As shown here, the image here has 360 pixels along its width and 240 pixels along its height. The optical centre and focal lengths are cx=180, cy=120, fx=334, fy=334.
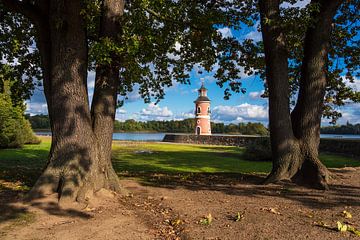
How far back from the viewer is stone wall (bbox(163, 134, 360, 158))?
23.8 metres

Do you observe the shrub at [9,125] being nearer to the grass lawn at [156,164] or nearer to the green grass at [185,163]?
the grass lawn at [156,164]

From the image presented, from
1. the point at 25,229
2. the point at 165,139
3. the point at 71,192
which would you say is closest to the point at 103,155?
the point at 71,192

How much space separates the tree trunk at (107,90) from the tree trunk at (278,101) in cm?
409

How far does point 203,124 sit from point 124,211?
53.1m

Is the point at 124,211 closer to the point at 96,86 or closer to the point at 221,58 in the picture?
the point at 96,86

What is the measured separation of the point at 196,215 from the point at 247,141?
32.6 metres

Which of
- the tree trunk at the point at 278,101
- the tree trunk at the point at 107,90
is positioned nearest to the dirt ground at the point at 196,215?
the tree trunk at the point at 278,101

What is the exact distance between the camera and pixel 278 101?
9508 mm

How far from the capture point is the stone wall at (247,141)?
23837 millimetres

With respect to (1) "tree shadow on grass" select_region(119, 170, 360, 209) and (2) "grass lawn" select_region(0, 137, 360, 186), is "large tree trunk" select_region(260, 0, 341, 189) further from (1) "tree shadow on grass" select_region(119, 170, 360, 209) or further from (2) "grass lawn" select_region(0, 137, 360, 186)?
(2) "grass lawn" select_region(0, 137, 360, 186)

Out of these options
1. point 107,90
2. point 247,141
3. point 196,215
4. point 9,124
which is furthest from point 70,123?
point 247,141

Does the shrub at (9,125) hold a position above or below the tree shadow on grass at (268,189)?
above

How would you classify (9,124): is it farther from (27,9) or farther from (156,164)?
(27,9)

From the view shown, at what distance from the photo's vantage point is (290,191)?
812 cm
